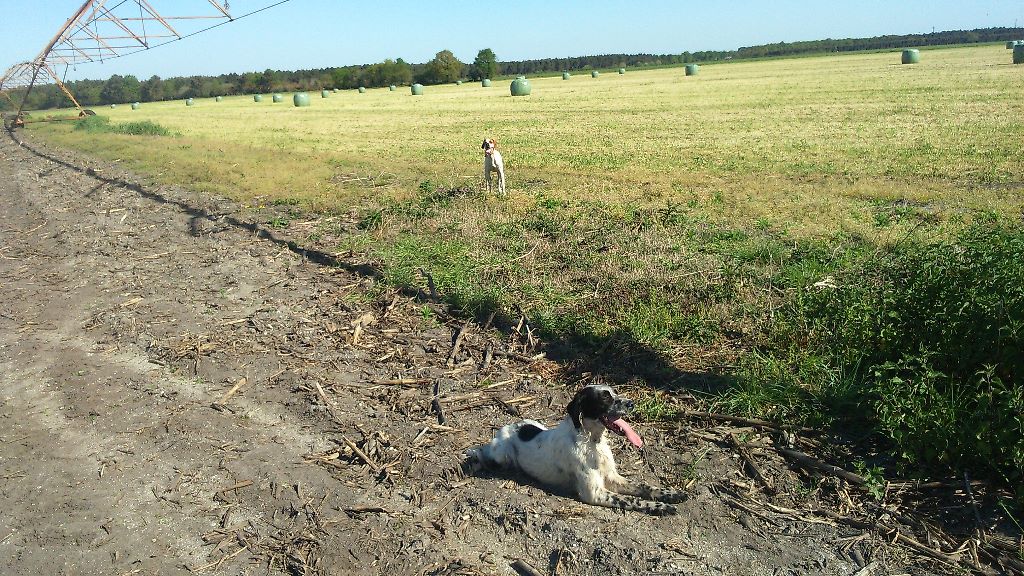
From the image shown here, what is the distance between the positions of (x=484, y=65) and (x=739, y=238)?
339 ft

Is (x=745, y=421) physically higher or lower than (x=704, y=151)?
lower

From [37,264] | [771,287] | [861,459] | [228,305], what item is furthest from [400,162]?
[861,459]

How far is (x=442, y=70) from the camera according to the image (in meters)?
107

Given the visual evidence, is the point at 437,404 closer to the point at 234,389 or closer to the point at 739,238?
the point at 234,389

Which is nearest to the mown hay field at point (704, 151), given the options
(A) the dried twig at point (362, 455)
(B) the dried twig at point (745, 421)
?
(B) the dried twig at point (745, 421)

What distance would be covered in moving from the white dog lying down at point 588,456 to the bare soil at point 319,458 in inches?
4.4

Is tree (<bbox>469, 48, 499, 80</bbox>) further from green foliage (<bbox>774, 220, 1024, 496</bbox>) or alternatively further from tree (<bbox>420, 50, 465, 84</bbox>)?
green foliage (<bbox>774, 220, 1024, 496</bbox>)

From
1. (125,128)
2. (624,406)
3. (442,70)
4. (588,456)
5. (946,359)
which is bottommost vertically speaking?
(588,456)

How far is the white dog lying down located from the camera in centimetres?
435

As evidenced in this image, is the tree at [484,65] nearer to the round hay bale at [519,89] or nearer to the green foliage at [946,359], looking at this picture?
the round hay bale at [519,89]

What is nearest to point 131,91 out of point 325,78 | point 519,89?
point 325,78

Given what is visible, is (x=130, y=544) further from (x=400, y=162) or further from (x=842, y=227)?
(x=400, y=162)

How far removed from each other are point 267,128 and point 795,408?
35.4m

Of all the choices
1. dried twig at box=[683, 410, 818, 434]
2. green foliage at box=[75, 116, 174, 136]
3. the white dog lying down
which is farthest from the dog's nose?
green foliage at box=[75, 116, 174, 136]
